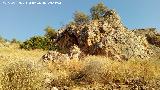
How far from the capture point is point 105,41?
22.2 m

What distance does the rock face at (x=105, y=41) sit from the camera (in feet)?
71.4

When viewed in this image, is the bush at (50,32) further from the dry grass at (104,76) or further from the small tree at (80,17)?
the dry grass at (104,76)

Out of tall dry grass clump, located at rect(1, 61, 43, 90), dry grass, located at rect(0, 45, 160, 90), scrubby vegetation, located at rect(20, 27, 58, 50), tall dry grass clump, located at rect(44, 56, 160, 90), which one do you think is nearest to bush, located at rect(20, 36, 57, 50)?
scrubby vegetation, located at rect(20, 27, 58, 50)

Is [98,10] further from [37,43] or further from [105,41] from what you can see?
[105,41]

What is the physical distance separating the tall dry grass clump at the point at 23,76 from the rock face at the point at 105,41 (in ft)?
24.8

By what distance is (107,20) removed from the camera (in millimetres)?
24688

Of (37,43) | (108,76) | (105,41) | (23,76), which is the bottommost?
(23,76)

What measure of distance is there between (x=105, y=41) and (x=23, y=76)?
947 centimetres

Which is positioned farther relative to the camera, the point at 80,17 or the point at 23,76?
the point at 80,17

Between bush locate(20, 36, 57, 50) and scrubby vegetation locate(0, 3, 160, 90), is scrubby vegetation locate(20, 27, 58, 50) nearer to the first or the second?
bush locate(20, 36, 57, 50)

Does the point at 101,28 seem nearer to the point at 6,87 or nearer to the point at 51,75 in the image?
the point at 51,75

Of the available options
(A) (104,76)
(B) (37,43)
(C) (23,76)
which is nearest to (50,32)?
(B) (37,43)

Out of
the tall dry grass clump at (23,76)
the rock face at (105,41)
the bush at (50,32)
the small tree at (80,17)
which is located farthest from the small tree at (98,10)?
the tall dry grass clump at (23,76)

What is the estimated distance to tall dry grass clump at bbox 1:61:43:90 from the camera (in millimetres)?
13156
